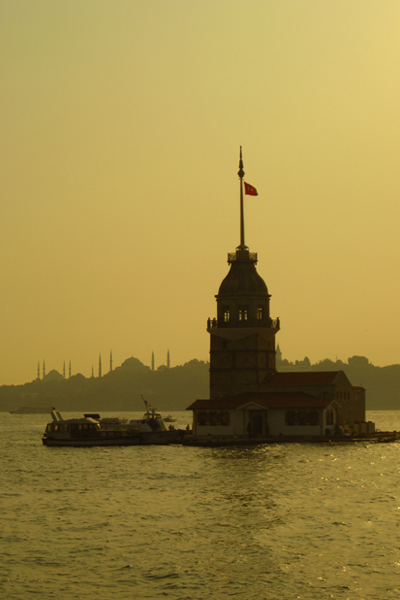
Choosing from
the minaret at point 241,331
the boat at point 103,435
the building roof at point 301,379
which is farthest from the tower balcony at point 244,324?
the boat at point 103,435

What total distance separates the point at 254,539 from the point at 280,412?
6396 cm

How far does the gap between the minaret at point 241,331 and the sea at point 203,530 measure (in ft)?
94.3

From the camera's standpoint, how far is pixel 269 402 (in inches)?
4486

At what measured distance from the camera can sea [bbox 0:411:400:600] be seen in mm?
39969

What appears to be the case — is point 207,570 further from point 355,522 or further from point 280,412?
point 280,412

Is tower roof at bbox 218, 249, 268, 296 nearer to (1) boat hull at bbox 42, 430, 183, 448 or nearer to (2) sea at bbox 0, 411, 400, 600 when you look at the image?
(1) boat hull at bbox 42, 430, 183, 448

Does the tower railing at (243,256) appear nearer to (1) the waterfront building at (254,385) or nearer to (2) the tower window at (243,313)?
(1) the waterfront building at (254,385)

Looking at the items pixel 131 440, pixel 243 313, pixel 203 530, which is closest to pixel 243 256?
pixel 243 313

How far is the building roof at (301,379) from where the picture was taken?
118812 millimetres

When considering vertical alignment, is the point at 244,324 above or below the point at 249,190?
below

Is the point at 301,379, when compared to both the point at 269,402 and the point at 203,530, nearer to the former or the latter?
the point at 269,402

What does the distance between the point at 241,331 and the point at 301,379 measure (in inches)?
383

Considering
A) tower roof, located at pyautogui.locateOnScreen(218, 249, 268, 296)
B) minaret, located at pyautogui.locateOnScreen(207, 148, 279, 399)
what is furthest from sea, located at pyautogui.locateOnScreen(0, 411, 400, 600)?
tower roof, located at pyautogui.locateOnScreen(218, 249, 268, 296)

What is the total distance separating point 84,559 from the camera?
45.2 m
